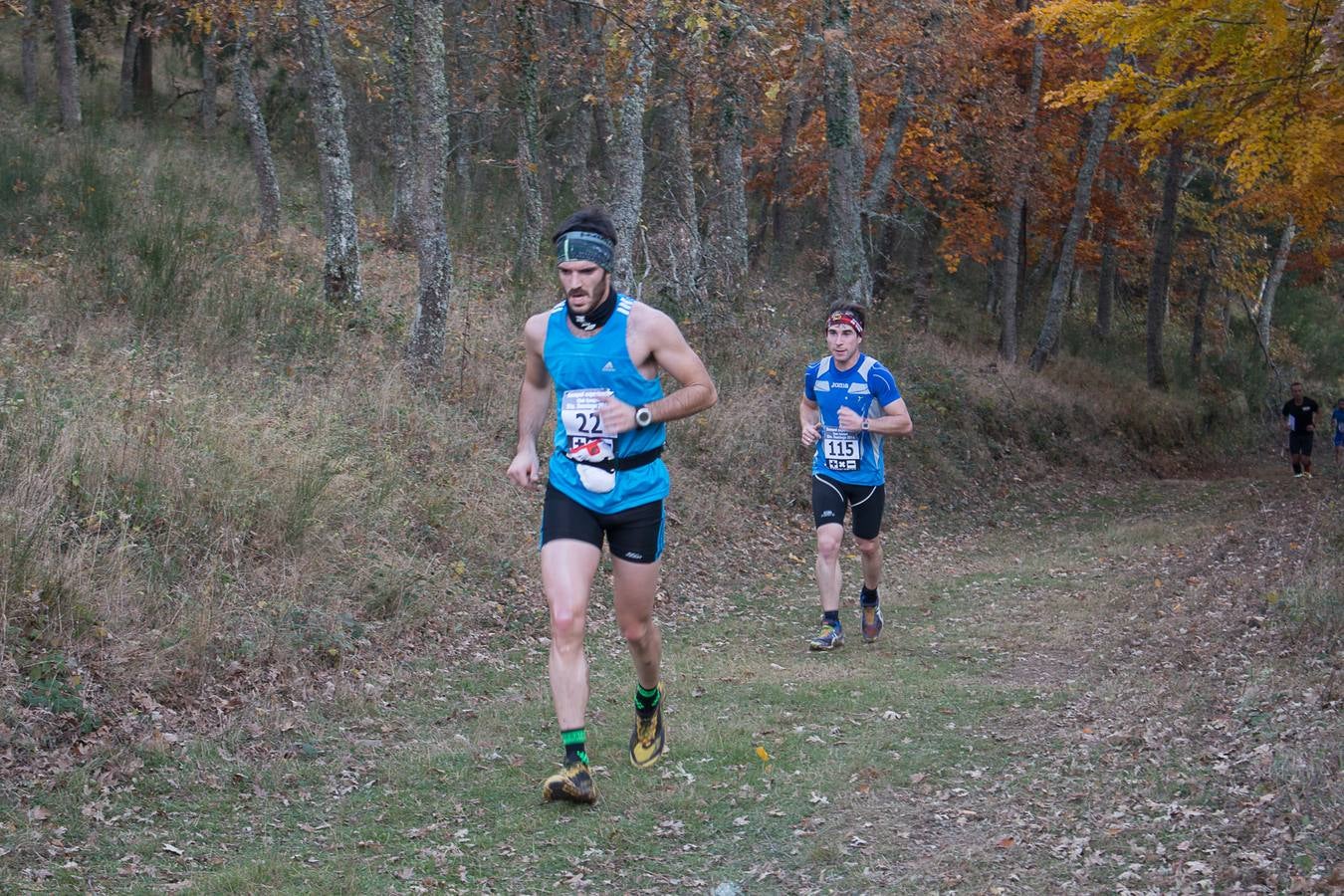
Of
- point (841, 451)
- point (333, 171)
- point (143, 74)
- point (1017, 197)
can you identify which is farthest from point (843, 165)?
point (143, 74)

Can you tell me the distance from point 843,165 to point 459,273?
575cm

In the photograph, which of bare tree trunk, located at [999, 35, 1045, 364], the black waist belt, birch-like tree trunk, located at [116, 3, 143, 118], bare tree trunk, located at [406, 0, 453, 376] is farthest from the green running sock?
birch-like tree trunk, located at [116, 3, 143, 118]

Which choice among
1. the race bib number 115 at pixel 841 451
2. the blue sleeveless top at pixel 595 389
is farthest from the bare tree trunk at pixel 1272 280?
the blue sleeveless top at pixel 595 389

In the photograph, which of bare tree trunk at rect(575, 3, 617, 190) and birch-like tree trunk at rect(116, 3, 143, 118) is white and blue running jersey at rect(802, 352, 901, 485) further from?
birch-like tree trunk at rect(116, 3, 143, 118)

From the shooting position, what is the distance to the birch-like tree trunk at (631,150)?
1440 centimetres

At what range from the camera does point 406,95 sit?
18.4m

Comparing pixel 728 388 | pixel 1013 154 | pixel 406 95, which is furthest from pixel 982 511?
pixel 406 95

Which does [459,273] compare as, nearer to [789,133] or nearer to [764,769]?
[789,133]

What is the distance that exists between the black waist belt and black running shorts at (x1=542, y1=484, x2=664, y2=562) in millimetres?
182

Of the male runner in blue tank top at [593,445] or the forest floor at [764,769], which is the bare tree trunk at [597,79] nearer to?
the forest floor at [764,769]

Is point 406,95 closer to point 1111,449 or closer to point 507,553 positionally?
point 507,553

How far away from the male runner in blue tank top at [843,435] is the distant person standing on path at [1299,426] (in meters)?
18.3

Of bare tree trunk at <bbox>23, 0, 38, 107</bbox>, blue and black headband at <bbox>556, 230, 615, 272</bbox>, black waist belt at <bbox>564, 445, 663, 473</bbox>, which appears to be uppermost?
bare tree trunk at <bbox>23, 0, 38, 107</bbox>

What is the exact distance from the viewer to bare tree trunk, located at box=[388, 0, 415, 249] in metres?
14.9
